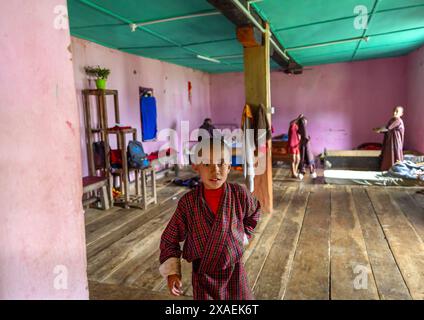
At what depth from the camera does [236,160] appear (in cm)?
731

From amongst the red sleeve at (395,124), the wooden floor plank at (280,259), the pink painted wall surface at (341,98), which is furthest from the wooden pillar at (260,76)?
the pink painted wall surface at (341,98)

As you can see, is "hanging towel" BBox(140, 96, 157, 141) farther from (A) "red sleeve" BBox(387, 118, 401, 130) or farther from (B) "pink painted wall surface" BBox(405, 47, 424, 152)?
(B) "pink painted wall surface" BBox(405, 47, 424, 152)

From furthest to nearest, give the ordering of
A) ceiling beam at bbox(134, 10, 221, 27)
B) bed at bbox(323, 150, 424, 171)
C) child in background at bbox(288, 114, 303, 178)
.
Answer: bed at bbox(323, 150, 424, 171), child in background at bbox(288, 114, 303, 178), ceiling beam at bbox(134, 10, 221, 27)

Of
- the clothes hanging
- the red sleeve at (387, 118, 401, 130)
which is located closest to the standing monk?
the red sleeve at (387, 118, 401, 130)

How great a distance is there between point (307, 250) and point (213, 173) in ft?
7.32

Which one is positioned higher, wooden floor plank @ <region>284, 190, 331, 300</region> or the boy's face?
the boy's face

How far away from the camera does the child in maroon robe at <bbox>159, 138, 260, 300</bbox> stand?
1288 millimetres

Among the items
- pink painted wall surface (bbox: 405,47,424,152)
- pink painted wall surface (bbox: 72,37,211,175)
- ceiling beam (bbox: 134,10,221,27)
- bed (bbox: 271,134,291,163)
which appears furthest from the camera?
bed (bbox: 271,134,291,163)

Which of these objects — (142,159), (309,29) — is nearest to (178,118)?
(142,159)

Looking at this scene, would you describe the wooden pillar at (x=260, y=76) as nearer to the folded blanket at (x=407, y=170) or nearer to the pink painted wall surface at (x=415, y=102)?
the folded blanket at (x=407, y=170)

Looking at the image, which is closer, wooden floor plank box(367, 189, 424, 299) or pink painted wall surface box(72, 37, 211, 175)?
wooden floor plank box(367, 189, 424, 299)

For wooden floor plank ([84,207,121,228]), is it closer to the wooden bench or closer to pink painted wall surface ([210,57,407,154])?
the wooden bench

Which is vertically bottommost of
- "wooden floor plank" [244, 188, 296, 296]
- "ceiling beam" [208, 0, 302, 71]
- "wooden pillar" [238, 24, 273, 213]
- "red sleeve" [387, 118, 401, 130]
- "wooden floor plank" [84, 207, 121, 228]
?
"wooden floor plank" [244, 188, 296, 296]

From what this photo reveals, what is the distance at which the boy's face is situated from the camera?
128 centimetres
